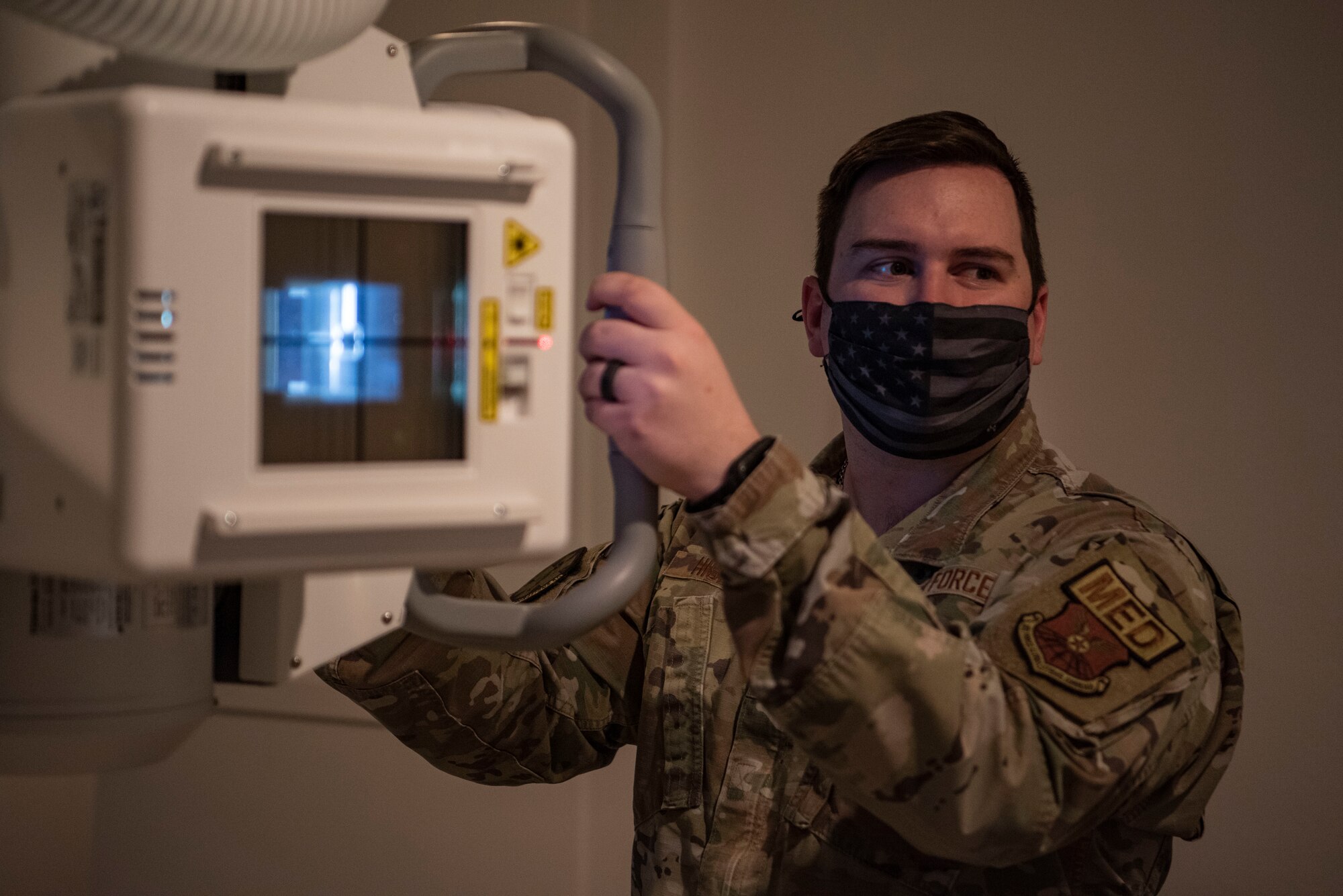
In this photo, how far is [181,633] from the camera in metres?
0.82

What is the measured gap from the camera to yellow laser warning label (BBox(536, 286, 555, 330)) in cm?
79

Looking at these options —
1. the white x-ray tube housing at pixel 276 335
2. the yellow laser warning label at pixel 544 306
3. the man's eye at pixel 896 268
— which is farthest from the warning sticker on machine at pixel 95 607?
the man's eye at pixel 896 268

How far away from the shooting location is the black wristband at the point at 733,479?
0.89 meters

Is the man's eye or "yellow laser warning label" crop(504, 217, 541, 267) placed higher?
"yellow laser warning label" crop(504, 217, 541, 267)

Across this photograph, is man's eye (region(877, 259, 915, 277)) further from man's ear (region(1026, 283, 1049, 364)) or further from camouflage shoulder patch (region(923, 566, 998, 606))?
camouflage shoulder patch (region(923, 566, 998, 606))

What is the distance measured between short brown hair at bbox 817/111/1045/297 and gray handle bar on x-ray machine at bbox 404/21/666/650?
2.15ft

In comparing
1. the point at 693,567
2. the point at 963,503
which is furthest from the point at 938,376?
the point at 693,567

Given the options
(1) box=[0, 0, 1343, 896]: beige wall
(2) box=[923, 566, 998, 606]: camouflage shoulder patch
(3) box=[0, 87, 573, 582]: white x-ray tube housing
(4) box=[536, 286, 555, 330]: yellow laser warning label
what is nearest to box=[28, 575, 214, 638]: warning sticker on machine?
(3) box=[0, 87, 573, 582]: white x-ray tube housing

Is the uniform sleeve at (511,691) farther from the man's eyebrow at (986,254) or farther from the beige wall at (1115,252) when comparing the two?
the beige wall at (1115,252)

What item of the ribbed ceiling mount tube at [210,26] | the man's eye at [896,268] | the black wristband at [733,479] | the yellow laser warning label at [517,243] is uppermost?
the ribbed ceiling mount tube at [210,26]

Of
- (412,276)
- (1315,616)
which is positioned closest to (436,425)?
(412,276)

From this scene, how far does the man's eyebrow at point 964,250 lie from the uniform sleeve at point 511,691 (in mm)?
450

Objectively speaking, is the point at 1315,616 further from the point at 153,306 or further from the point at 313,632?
the point at 153,306

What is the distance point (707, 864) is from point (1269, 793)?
48.3 inches
